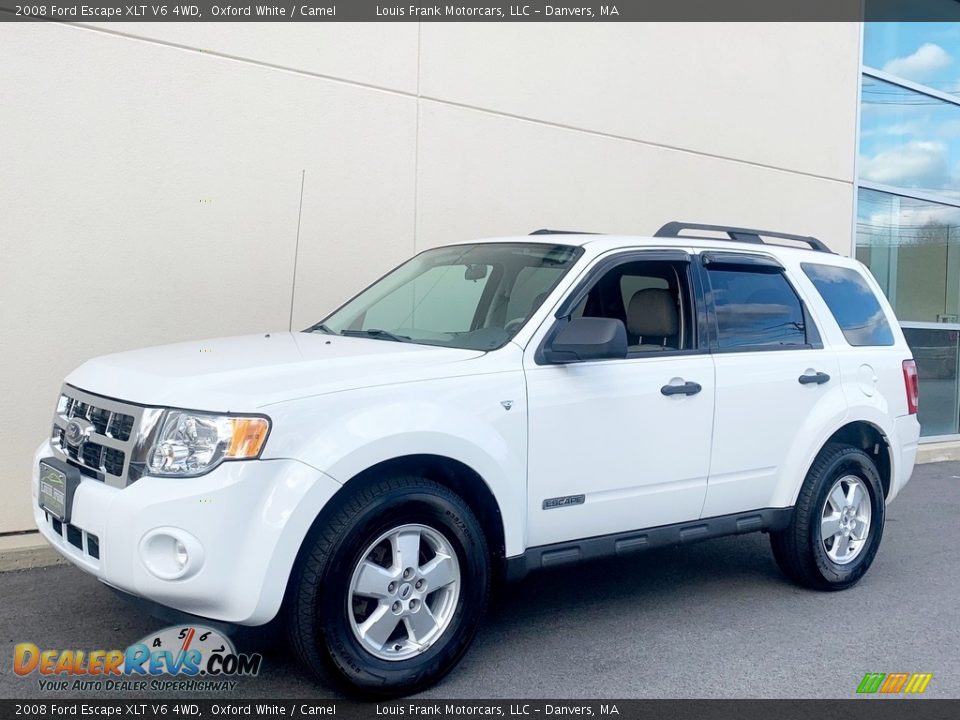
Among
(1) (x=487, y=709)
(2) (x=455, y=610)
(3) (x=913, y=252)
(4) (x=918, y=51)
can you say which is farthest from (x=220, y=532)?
(4) (x=918, y=51)

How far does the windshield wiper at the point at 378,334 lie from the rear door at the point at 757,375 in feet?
5.38

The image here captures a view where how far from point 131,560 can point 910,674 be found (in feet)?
11.1

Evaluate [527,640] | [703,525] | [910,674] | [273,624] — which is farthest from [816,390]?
[273,624]

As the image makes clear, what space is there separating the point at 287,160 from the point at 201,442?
3.85 metres

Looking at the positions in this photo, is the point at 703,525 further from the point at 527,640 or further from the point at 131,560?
the point at 131,560

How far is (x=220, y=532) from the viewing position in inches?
141

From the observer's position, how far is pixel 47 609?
5082mm

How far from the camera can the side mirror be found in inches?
173

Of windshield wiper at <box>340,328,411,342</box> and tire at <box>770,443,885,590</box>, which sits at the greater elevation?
windshield wiper at <box>340,328,411,342</box>

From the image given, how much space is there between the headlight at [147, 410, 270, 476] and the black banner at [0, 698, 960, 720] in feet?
3.24

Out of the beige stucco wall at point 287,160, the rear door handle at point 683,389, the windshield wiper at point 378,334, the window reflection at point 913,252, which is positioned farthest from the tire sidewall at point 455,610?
the window reflection at point 913,252

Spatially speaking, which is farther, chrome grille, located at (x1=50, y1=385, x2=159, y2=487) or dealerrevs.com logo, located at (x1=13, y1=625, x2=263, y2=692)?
dealerrevs.com logo, located at (x1=13, y1=625, x2=263, y2=692)

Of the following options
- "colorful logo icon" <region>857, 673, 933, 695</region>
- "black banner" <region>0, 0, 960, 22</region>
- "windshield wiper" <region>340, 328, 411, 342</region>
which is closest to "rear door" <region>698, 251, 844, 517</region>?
"colorful logo icon" <region>857, 673, 933, 695</region>

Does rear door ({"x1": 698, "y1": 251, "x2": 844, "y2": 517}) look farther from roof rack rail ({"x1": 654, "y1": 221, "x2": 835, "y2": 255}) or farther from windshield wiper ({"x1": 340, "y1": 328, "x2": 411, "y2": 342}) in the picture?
windshield wiper ({"x1": 340, "y1": 328, "x2": 411, "y2": 342})
